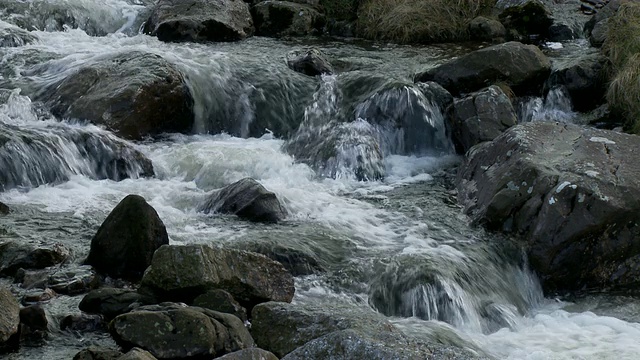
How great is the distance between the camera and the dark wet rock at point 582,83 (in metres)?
13.6

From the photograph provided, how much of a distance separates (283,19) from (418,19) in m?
2.62

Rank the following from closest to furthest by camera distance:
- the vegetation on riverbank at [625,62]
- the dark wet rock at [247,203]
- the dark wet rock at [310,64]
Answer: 1. the dark wet rock at [247,203]
2. the vegetation on riverbank at [625,62]
3. the dark wet rock at [310,64]

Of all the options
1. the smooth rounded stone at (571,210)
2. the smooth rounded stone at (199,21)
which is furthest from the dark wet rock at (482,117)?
the smooth rounded stone at (199,21)

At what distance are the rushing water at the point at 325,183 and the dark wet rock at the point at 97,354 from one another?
38cm

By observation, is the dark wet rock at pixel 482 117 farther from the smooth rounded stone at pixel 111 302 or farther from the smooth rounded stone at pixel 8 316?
the smooth rounded stone at pixel 8 316

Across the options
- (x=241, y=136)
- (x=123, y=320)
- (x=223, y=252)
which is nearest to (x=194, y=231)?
(x=223, y=252)

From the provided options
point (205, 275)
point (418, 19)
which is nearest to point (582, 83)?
point (418, 19)

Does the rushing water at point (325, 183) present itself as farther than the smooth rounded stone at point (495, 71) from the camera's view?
No

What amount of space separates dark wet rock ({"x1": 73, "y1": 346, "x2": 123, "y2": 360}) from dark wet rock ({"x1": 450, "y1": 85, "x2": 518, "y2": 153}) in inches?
274

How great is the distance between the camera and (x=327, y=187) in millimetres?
11172

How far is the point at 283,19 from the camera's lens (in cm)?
1748

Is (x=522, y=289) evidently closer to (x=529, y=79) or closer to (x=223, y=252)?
(x=223, y=252)

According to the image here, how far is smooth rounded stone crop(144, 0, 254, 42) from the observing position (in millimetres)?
16109

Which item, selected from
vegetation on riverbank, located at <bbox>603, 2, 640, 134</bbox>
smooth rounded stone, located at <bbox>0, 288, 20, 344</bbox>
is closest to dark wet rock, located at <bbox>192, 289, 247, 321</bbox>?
smooth rounded stone, located at <bbox>0, 288, 20, 344</bbox>
